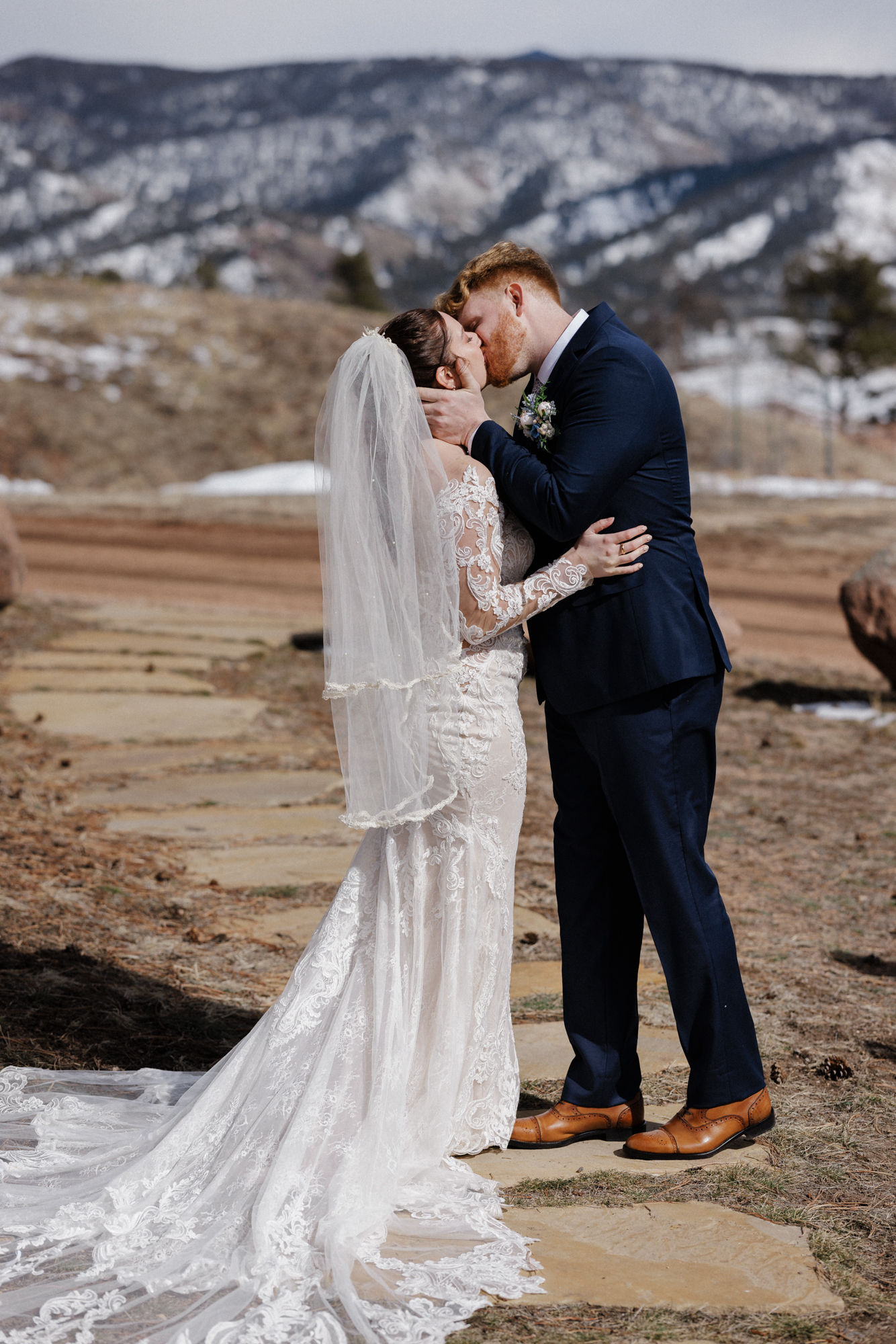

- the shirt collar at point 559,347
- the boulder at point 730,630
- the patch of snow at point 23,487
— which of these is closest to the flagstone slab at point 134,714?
the boulder at point 730,630

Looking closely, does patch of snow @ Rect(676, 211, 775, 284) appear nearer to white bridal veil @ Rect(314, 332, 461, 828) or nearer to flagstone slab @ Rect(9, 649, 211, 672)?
flagstone slab @ Rect(9, 649, 211, 672)

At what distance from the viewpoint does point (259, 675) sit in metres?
8.53

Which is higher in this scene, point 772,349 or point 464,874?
point 772,349

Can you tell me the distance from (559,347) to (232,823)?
295cm

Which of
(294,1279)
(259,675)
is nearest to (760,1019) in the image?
(294,1279)

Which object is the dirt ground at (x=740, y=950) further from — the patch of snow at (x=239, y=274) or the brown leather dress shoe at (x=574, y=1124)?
the patch of snow at (x=239, y=274)

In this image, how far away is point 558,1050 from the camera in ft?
12.0

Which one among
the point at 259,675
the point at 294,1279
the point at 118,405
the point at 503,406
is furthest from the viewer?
the point at 118,405

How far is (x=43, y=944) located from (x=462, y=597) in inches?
79.2

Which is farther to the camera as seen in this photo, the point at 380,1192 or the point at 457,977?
the point at 457,977

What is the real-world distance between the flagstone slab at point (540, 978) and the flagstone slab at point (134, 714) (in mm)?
2921

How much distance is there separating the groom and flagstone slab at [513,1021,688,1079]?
412 millimetres

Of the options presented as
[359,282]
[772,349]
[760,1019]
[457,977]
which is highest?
[359,282]

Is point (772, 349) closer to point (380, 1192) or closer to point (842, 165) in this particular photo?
point (380, 1192)
